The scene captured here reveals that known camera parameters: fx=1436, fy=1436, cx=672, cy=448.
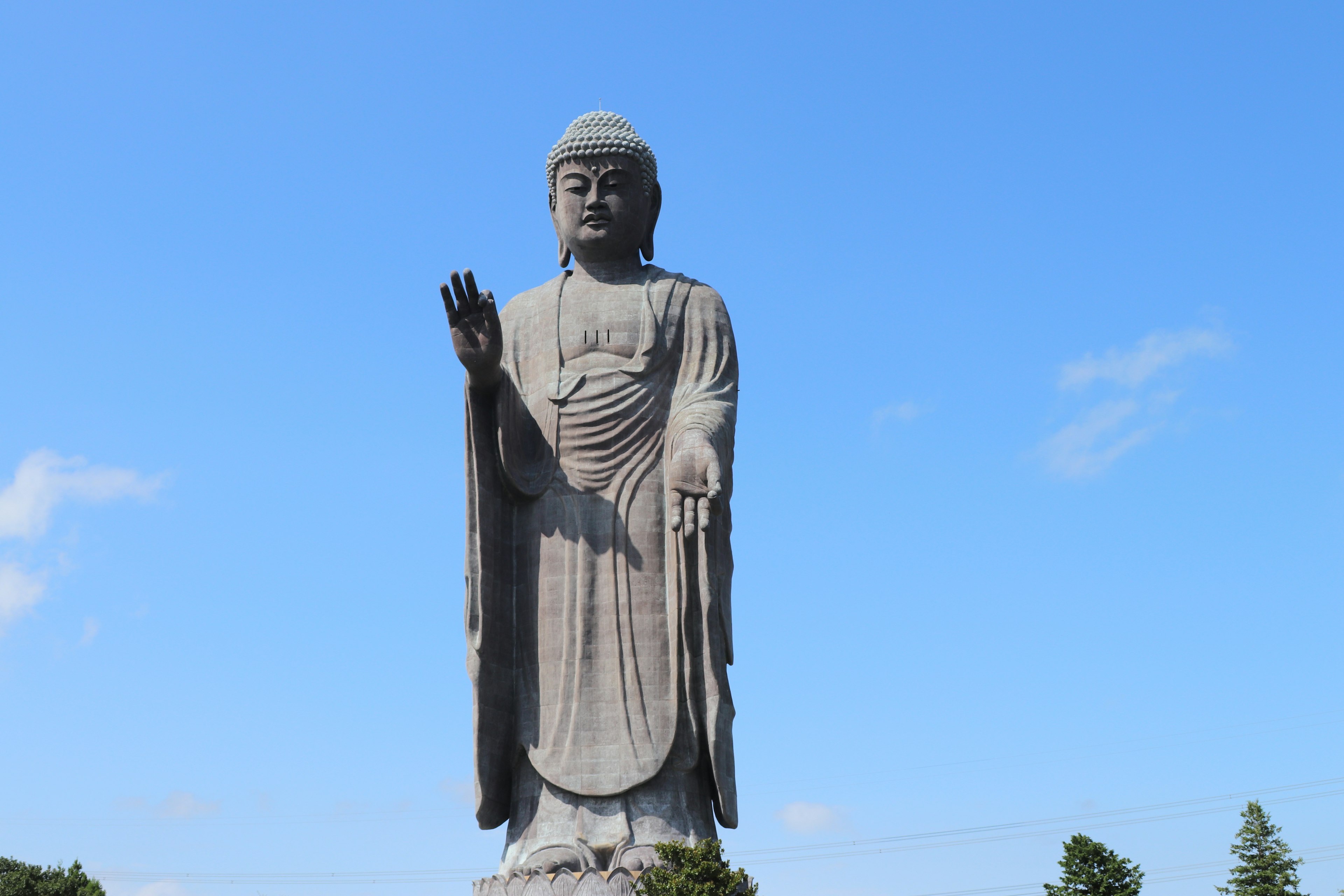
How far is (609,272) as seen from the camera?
14.8 m

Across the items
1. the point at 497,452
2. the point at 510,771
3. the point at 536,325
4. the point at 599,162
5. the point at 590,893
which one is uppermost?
the point at 599,162

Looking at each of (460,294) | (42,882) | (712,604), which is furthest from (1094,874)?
(42,882)

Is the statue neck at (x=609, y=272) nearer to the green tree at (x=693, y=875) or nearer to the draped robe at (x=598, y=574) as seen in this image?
the draped robe at (x=598, y=574)

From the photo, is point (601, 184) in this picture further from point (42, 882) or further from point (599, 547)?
point (42, 882)

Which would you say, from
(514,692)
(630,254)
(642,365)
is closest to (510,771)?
(514,692)

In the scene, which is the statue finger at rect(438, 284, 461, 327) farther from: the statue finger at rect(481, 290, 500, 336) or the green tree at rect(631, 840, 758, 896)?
the green tree at rect(631, 840, 758, 896)

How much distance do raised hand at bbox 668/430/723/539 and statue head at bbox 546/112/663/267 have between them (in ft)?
8.94

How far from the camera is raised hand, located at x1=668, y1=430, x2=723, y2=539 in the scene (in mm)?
12828

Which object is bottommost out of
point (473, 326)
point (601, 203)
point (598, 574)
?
point (598, 574)

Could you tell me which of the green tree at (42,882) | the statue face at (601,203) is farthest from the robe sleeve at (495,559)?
the green tree at (42,882)

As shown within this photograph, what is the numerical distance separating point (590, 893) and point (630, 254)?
647 centimetres

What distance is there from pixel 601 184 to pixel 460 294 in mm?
2454

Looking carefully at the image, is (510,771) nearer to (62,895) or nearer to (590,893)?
(590,893)

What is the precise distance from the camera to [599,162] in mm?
14516
